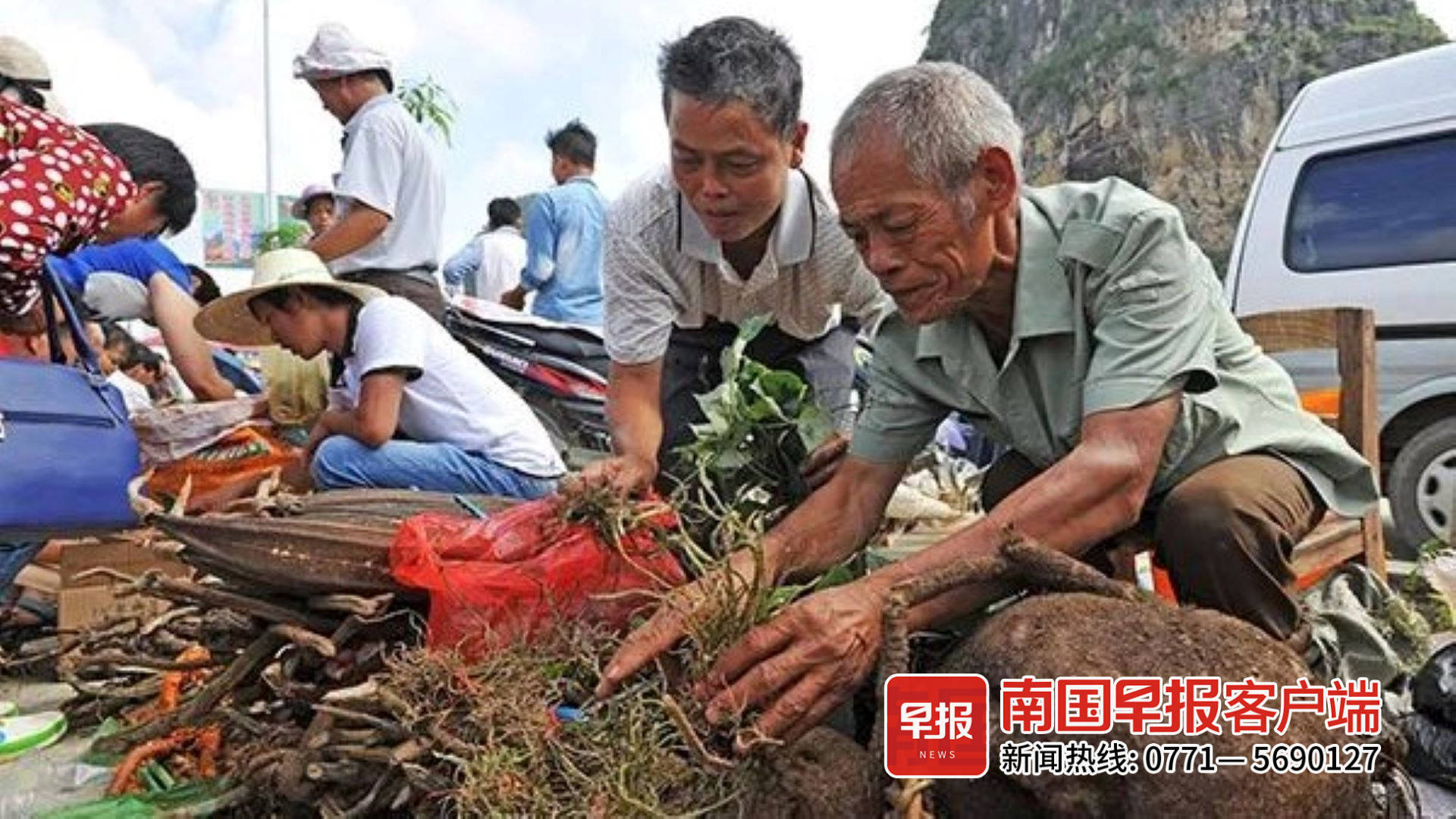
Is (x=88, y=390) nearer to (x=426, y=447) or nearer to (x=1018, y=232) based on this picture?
(x=426, y=447)

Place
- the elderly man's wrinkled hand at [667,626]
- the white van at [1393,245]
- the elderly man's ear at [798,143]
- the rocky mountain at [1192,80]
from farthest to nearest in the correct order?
the rocky mountain at [1192,80] → the white van at [1393,245] → the elderly man's ear at [798,143] → the elderly man's wrinkled hand at [667,626]

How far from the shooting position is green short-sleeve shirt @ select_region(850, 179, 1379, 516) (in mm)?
1963

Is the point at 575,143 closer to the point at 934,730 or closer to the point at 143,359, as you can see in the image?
the point at 143,359

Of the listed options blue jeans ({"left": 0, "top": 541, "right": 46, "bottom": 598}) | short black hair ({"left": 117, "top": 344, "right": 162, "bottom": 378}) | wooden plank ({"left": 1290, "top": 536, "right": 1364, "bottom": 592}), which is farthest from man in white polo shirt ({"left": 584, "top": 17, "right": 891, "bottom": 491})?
short black hair ({"left": 117, "top": 344, "right": 162, "bottom": 378})

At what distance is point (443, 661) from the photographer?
1.86 meters

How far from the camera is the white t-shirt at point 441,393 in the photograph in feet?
12.1

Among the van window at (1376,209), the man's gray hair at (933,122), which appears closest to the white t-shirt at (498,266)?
the van window at (1376,209)

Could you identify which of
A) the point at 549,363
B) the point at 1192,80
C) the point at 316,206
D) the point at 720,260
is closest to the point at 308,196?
the point at 316,206

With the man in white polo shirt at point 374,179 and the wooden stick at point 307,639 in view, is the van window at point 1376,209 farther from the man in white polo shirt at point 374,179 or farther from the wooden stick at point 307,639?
the wooden stick at point 307,639

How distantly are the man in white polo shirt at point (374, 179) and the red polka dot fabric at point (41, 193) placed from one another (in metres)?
1.18

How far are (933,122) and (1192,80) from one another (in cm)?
4021

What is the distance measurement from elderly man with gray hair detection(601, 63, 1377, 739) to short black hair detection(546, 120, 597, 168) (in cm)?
444

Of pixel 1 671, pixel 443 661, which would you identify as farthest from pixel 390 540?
pixel 1 671

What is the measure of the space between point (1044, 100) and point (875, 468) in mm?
41930
